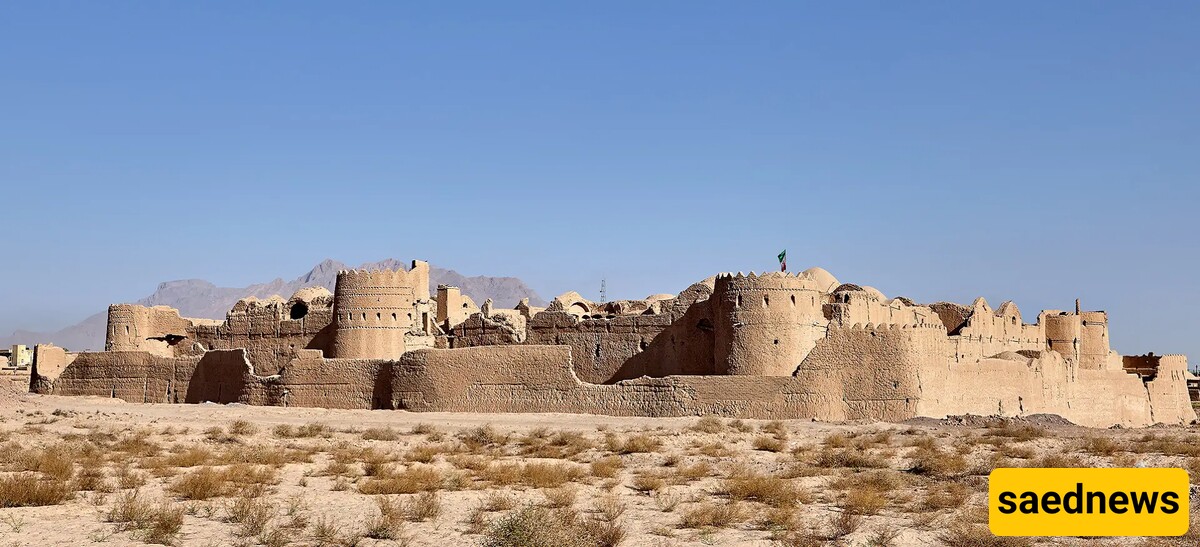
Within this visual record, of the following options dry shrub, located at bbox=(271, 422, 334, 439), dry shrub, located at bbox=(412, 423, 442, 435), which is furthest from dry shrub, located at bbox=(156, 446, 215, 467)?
dry shrub, located at bbox=(412, 423, 442, 435)

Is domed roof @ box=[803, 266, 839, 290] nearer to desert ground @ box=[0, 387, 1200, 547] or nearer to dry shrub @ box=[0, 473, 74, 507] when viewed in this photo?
desert ground @ box=[0, 387, 1200, 547]

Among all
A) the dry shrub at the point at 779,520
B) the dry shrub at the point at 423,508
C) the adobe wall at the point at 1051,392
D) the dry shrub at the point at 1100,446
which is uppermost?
the adobe wall at the point at 1051,392

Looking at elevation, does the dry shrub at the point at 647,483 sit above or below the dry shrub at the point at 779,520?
above

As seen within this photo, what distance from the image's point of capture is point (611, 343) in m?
34.1

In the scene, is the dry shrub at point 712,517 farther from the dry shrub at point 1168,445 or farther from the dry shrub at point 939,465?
the dry shrub at point 1168,445

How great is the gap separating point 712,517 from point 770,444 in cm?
784

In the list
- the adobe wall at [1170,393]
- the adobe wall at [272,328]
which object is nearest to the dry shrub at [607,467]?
the adobe wall at [272,328]

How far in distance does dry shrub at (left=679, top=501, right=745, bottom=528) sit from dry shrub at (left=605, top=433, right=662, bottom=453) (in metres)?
6.52

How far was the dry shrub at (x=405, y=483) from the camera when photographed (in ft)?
49.3

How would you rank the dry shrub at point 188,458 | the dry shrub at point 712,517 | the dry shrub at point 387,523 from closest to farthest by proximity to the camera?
1. the dry shrub at point 387,523
2. the dry shrub at point 712,517
3. the dry shrub at point 188,458

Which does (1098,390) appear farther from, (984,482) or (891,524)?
(891,524)

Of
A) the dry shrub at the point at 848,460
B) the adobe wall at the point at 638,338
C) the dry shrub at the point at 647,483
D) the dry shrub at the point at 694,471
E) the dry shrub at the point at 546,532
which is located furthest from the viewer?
the adobe wall at the point at 638,338

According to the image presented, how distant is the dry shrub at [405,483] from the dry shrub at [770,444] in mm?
6030

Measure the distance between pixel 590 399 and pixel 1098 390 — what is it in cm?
1704
